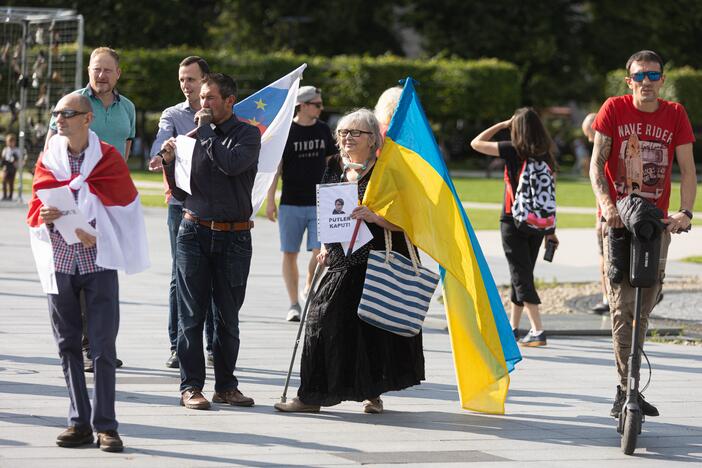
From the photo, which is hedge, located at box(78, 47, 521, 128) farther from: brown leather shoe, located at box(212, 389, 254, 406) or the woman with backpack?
brown leather shoe, located at box(212, 389, 254, 406)

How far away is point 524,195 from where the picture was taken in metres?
9.67

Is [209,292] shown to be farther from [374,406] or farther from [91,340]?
[91,340]

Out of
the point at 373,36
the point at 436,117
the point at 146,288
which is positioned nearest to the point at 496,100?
the point at 436,117

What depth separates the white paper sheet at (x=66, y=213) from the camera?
5.64 m

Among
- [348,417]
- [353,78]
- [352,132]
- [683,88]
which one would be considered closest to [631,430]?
[348,417]

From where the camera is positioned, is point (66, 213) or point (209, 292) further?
point (209, 292)

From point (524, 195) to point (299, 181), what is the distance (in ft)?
6.38

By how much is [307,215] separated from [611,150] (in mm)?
4225

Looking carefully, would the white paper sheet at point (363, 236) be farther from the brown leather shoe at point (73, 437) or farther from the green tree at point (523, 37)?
the green tree at point (523, 37)

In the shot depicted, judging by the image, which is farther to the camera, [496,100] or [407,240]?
[496,100]

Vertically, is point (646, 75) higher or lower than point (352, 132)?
higher

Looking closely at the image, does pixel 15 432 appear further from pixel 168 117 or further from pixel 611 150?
pixel 611 150

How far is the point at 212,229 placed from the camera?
6.90 m

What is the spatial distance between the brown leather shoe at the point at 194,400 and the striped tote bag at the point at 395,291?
3.21 feet
